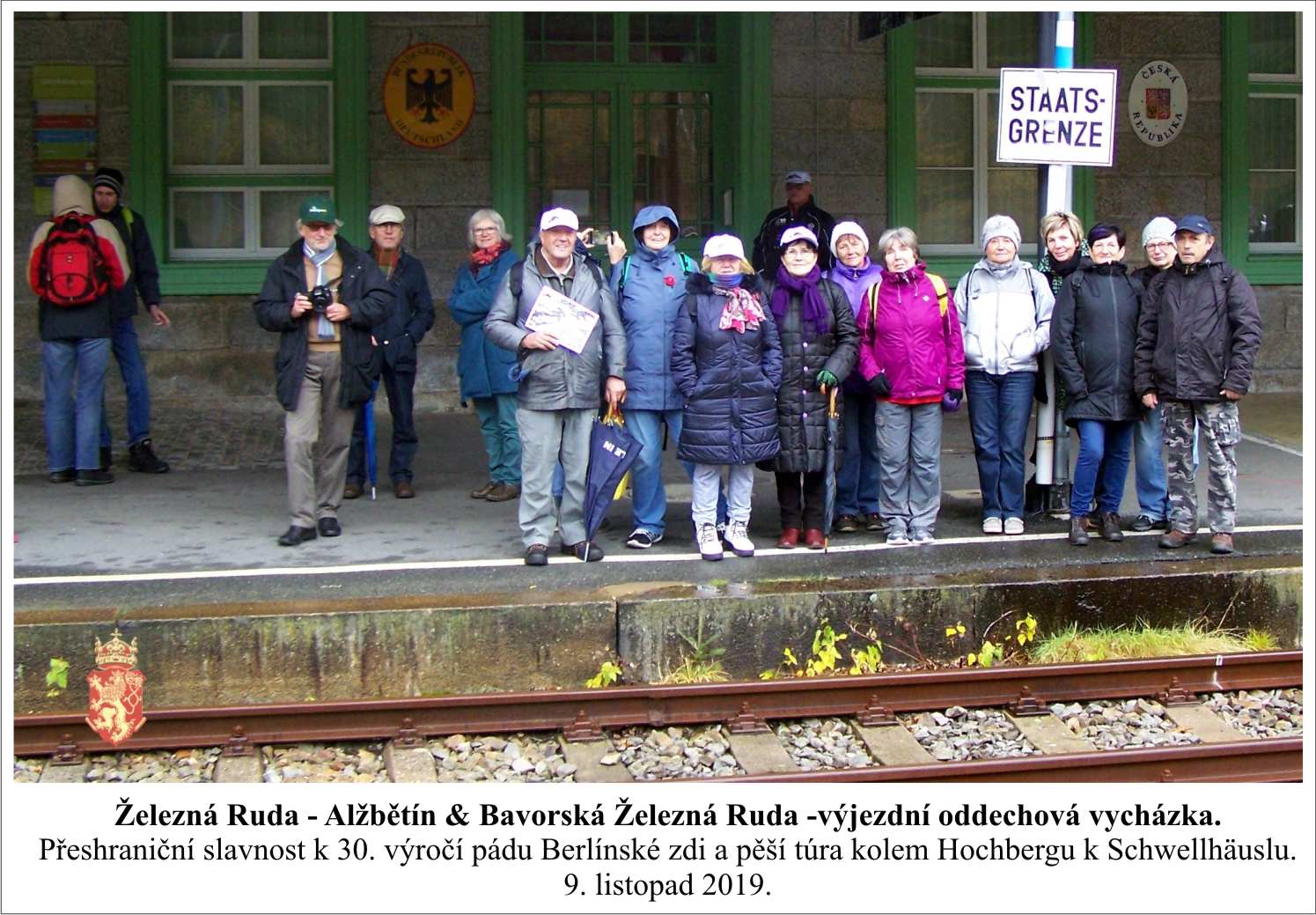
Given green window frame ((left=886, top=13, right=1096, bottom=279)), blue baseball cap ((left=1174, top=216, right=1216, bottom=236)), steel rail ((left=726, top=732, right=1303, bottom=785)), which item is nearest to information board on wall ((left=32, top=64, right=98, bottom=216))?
green window frame ((left=886, top=13, right=1096, bottom=279))

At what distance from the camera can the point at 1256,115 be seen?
14.4m

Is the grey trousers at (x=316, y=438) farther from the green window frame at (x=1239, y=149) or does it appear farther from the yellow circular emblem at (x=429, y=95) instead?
the green window frame at (x=1239, y=149)

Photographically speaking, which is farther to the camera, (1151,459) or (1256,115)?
(1256,115)

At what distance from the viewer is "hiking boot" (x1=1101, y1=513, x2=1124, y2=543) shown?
29.0 ft

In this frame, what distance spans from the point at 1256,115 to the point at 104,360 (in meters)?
9.68

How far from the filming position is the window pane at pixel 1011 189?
1407 centimetres

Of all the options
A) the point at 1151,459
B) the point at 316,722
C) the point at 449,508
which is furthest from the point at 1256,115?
the point at 316,722

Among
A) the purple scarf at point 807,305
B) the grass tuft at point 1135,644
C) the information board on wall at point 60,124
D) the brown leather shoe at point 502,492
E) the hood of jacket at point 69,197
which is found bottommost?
the grass tuft at point 1135,644

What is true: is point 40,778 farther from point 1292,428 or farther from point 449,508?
point 1292,428

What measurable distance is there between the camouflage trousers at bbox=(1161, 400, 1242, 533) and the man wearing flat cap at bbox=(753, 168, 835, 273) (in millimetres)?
2759

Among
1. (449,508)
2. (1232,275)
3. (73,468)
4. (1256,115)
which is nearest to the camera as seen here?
(1232,275)

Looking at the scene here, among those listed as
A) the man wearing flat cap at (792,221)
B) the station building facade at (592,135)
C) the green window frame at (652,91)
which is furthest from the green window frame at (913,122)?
the man wearing flat cap at (792,221)

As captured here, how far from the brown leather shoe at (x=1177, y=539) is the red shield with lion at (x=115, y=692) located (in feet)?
16.6

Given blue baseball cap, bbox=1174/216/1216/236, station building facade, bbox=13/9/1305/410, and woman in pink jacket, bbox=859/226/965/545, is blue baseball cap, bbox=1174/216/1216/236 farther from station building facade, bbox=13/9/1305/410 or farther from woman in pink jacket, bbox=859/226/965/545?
station building facade, bbox=13/9/1305/410
